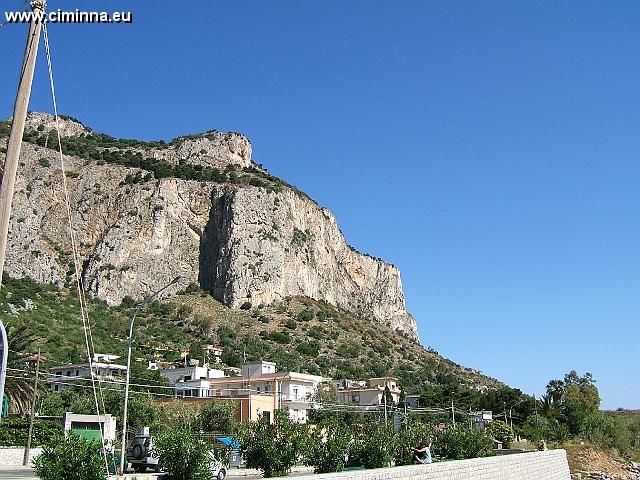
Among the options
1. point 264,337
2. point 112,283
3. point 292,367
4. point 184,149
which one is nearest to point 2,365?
point 292,367

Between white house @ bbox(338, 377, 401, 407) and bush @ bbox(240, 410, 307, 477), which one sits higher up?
white house @ bbox(338, 377, 401, 407)

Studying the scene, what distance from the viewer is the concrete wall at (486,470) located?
16188 millimetres

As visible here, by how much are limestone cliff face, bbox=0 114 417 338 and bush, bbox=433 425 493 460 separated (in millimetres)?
66894

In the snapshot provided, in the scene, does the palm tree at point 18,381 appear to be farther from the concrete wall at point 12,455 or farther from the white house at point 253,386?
the white house at point 253,386

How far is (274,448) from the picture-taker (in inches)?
910

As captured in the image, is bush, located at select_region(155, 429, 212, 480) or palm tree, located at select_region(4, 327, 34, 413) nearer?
bush, located at select_region(155, 429, 212, 480)

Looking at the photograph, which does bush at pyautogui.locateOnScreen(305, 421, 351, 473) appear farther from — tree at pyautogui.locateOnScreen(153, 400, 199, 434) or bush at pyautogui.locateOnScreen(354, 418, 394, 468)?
tree at pyautogui.locateOnScreen(153, 400, 199, 434)

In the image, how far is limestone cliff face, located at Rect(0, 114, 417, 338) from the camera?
9619 centimetres

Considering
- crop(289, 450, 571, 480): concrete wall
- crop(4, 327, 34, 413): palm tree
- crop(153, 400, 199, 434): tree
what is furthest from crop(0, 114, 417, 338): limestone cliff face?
crop(289, 450, 571, 480): concrete wall

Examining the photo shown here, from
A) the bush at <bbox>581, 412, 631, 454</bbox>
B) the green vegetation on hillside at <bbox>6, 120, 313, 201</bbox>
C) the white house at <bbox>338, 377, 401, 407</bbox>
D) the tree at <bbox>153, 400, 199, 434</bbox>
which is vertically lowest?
the bush at <bbox>581, 412, 631, 454</bbox>

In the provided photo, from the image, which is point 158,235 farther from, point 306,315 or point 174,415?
point 174,415

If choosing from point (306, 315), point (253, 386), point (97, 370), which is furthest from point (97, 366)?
point (306, 315)

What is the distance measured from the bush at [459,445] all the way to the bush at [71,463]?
22802 millimetres

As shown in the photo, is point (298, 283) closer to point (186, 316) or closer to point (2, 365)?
point (186, 316)
